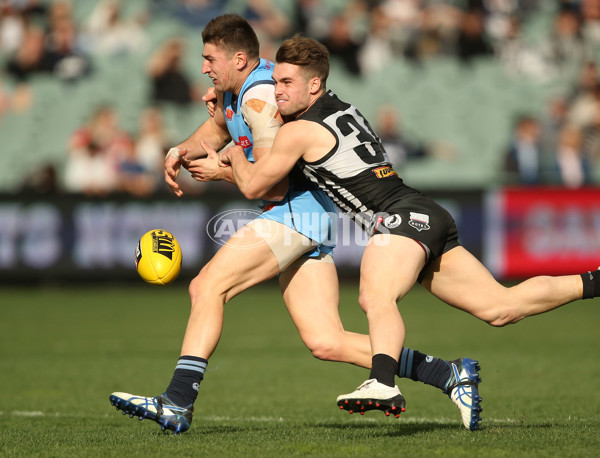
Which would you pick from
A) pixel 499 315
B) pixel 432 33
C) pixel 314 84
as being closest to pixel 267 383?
pixel 499 315

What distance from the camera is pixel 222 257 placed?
19.0ft

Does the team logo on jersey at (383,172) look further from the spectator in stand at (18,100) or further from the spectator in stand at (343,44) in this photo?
the spectator in stand at (18,100)

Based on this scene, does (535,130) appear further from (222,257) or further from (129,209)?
(222,257)

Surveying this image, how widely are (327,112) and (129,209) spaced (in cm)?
1087

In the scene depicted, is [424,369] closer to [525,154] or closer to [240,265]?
[240,265]

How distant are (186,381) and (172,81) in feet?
46.1

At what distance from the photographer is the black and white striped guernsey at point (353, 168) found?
5668mm

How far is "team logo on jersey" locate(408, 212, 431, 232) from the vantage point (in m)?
5.50

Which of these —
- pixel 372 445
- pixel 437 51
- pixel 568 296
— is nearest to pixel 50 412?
pixel 372 445

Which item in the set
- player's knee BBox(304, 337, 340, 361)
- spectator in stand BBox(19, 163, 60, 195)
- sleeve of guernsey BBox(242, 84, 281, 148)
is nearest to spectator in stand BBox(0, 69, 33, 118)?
spectator in stand BBox(19, 163, 60, 195)

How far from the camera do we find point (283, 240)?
5.86 m

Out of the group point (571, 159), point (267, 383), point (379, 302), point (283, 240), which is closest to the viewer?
point (379, 302)

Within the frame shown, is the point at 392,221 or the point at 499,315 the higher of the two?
the point at 392,221

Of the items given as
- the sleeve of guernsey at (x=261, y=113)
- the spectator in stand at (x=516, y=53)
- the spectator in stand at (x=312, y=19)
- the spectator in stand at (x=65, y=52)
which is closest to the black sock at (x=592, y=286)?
the sleeve of guernsey at (x=261, y=113)
